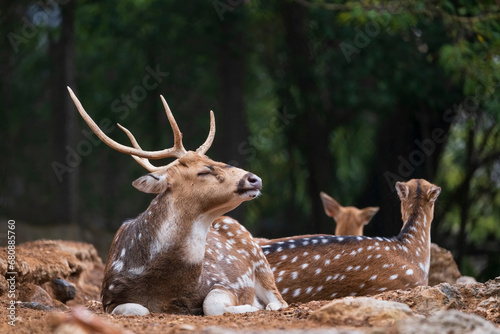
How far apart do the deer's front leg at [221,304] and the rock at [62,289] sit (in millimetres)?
1708

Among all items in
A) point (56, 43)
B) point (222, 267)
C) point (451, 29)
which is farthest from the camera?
point (56, 43)

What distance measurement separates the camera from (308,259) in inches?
241

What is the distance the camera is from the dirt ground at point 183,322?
3.77 m

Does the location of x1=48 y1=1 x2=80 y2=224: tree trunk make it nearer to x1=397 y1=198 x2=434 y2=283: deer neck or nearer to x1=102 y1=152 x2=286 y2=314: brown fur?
x1=397 y1=198 x2=434 y2=283: deer neck

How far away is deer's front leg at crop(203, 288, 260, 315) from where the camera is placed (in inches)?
194

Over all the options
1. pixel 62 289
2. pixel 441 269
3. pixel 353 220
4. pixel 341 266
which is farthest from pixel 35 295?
pixel 441 269

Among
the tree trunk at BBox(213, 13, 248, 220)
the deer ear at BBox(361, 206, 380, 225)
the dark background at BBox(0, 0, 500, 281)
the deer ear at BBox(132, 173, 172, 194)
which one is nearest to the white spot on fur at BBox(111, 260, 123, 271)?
the deer ear at BBox(132, 173, 172, 194)

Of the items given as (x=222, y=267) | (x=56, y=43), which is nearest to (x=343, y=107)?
(x=56, y=43)

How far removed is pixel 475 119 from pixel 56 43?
5.95m

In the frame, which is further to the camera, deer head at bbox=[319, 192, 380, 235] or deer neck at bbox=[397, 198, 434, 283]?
deer head at bbox=[319, 192, 380, 235]

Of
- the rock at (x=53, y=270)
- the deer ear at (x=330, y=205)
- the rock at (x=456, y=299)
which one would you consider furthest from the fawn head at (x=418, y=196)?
the rock at (x=53, y=270)

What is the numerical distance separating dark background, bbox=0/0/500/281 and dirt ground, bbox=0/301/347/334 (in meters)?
6.50

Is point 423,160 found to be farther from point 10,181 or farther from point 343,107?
point 10,181

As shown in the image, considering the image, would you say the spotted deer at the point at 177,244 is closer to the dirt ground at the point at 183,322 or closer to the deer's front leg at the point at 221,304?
the deer's front leg at the point at 221,304
